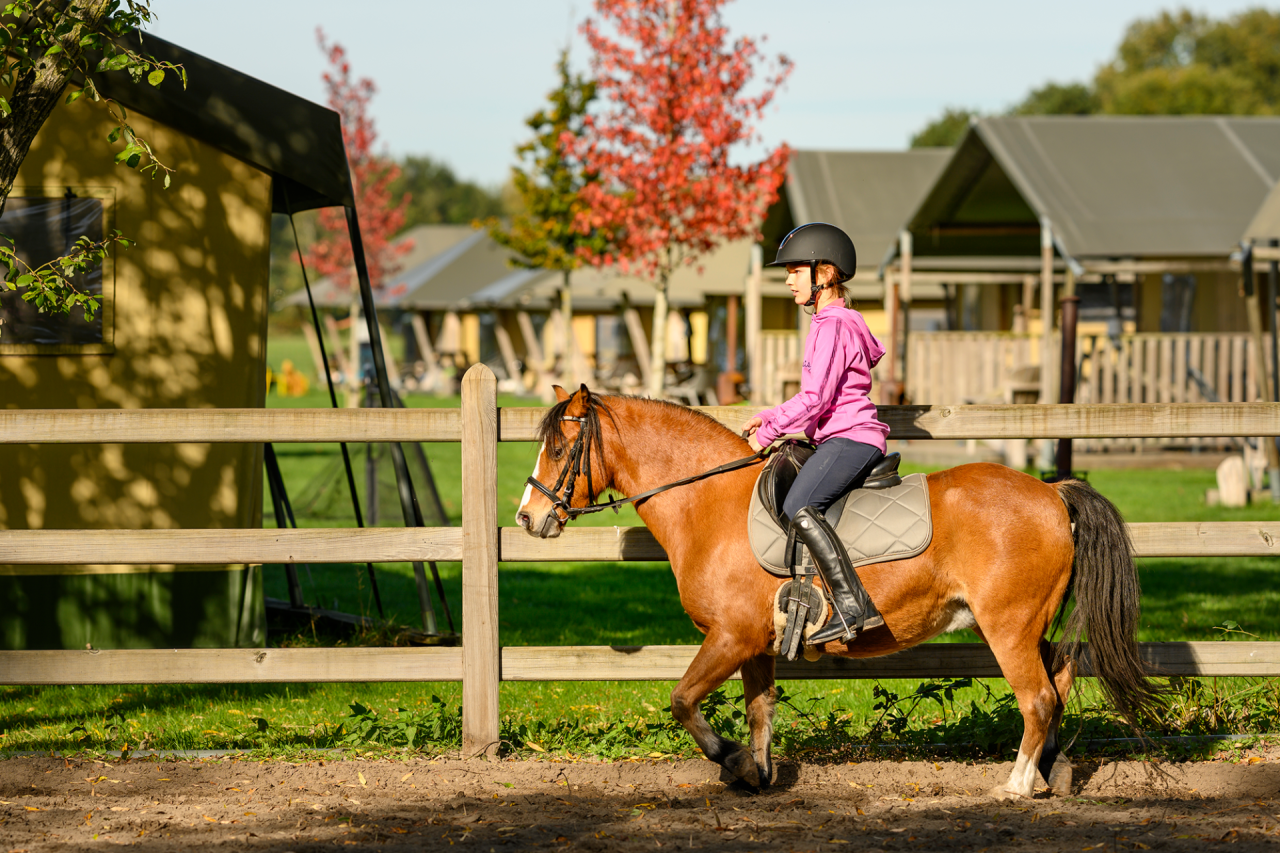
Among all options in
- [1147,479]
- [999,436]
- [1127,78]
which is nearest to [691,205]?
[1147,479]

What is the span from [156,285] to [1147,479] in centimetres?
Answer: 1423

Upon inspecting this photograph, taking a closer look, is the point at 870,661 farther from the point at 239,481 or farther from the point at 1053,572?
the point at 239,481

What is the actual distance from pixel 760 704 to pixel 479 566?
136 cm

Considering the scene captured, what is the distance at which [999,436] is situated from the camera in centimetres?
523

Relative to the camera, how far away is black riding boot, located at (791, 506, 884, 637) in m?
4.50

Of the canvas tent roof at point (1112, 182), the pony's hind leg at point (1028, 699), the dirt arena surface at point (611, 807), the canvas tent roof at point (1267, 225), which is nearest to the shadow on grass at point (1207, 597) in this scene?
the dirt arena surface at point (611, 807)

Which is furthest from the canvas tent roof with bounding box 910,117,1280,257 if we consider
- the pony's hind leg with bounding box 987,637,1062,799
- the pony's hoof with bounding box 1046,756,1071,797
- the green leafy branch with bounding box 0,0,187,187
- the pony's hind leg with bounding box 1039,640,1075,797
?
the green leafy branch with bounding box 0,0,187,187

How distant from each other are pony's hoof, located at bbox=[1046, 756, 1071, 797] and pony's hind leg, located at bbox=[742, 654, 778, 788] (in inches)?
44.5

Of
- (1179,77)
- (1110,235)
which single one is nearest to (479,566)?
(1110,235)

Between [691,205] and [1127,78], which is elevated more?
[1127,78]

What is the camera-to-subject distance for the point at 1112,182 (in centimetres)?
1875

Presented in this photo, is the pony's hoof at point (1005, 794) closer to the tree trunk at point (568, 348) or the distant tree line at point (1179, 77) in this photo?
the tree trunk at point (568, 348)

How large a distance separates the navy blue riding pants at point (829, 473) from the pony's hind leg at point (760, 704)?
2.58 feet

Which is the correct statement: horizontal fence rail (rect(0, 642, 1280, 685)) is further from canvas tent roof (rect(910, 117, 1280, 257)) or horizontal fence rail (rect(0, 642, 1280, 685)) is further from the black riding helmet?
canvas tent roof (rect(910, 117, 1280, 257))
